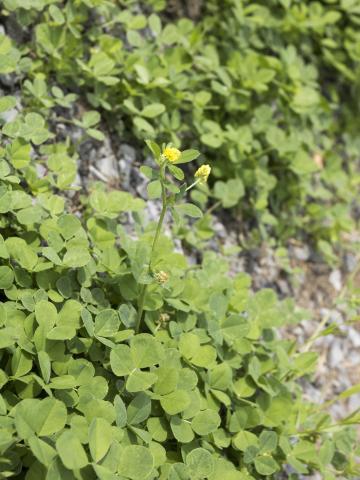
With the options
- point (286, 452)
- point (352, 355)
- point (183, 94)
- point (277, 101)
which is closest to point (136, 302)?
point (286, 452)

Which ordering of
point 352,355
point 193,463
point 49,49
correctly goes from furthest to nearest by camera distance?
point 352,355
point 49,49
point 193,463

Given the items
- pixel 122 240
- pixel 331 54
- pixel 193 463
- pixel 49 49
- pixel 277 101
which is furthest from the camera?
pixel 331 54

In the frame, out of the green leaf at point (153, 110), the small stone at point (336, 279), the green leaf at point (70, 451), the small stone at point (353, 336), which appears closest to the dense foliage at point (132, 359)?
the green leaf at point (70, 451)

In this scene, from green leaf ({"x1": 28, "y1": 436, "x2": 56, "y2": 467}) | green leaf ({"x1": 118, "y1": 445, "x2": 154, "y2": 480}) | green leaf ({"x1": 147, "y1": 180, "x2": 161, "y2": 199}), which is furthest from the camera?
green leaf ({"x1": 147, "y1": 180, "x2": 161, "y2": 199})

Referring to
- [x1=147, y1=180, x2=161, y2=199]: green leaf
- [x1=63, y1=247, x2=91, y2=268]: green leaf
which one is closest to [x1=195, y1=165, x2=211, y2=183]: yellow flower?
[x1=147, y1=180, x2=161, y2=199]: green leaf

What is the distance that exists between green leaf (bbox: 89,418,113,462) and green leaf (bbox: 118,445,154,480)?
0.08 meters

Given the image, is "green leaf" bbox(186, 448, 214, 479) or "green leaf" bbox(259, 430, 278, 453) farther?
"green leaf" bbox(259, 430, 278, 453)

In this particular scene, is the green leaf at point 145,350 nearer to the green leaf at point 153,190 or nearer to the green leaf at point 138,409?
the green leaf at point 138,409

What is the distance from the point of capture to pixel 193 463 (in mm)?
1801

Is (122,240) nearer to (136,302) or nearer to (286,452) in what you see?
(136,302)

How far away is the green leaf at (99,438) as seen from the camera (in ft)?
5.21

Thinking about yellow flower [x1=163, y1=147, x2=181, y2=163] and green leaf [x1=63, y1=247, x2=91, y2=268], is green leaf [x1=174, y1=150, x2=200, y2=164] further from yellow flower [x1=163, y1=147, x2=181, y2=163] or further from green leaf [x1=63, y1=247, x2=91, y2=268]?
green leaf [x1=63, y1=247, x2=91, y2=268]

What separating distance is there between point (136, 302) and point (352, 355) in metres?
1.54

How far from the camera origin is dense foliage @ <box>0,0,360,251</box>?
2695 millimetres
